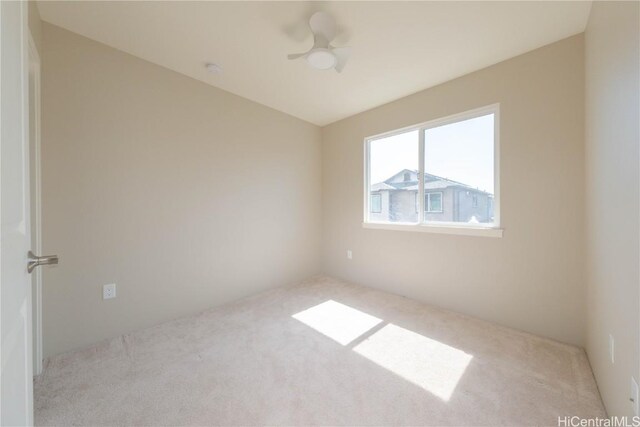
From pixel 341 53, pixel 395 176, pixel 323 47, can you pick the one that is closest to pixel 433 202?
pixel 395 176

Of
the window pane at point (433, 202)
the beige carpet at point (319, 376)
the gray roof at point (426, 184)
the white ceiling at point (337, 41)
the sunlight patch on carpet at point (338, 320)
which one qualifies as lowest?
the beige carpet at point (319, 376)

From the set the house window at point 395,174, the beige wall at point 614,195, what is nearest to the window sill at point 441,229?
the house window at point 395,174

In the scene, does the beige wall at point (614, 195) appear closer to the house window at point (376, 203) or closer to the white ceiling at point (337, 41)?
the white ceiling at point (337, 41)

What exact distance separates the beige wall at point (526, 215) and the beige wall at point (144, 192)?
192 cm

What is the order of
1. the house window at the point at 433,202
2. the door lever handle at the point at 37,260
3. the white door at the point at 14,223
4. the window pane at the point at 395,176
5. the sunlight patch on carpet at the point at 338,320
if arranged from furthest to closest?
the window pane at the point at 395,176 → the house window at the point at 433,202 → the sunlight patch on carpet at the point at 338,320 → the door lever handle at the point at 37,260 → the white door at the point at 14,223

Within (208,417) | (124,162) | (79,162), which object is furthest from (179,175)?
(208,417)

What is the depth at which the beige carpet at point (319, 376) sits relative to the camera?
1331 mm

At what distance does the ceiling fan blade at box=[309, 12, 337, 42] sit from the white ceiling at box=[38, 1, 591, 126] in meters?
0.07

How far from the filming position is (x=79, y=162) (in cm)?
189

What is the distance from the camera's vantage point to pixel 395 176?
10.2 ft

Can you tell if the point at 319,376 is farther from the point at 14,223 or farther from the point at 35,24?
the point at 35,24

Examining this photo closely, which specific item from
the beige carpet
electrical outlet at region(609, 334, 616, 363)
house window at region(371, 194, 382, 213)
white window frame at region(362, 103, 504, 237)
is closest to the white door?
the beige carpet

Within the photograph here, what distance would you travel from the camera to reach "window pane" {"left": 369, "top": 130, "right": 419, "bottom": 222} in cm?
293

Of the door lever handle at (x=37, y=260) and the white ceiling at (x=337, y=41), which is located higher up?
the white ceiling at (x=337, y=41)
